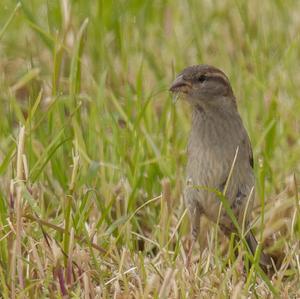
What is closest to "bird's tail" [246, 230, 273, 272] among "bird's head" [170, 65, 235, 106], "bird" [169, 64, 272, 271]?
"bird" [169, 64, 272, 271]

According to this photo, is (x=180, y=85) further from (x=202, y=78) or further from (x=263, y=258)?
(x=263, y=258)

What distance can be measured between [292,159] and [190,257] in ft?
3.95

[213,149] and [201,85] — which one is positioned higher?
[201,85]

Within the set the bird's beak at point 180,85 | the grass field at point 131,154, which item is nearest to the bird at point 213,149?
the bird's beak at point 180,85

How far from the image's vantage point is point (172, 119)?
5.86m

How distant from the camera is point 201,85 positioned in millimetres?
5383

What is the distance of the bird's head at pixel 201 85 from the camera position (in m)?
5.37

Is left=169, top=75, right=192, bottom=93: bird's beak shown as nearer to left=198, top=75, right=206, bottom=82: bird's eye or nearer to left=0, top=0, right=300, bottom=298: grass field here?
left=198, top=75, right=206, bottom=82: bird's eye

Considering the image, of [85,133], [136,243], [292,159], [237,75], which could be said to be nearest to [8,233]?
[136,243]

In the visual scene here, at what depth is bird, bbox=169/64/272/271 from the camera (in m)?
5.38

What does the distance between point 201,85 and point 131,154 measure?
554mm

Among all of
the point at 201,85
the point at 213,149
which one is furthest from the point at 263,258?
the point at 201,85

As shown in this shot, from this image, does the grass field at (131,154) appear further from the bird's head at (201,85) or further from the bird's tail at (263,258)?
the bird's head at (201,85)

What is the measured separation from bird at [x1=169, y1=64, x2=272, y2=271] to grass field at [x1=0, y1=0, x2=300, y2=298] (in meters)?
0.13
